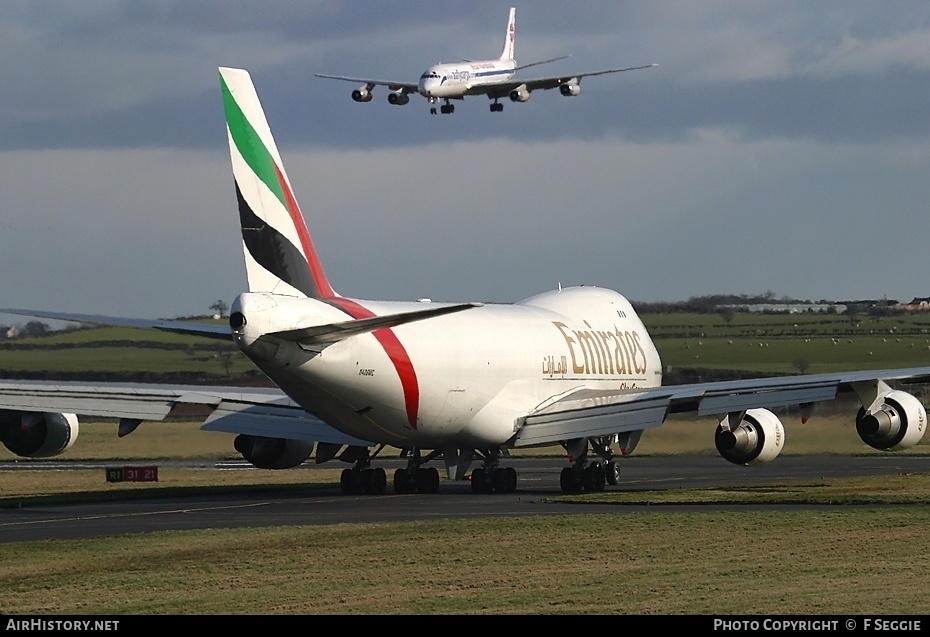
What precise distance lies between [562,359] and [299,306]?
39.7ft

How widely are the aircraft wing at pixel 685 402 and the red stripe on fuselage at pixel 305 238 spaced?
742 cm

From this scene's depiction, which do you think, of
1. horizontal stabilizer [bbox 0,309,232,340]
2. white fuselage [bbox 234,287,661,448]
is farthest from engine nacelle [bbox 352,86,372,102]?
horizontal stabilizer [bbox 0,309,232,340]

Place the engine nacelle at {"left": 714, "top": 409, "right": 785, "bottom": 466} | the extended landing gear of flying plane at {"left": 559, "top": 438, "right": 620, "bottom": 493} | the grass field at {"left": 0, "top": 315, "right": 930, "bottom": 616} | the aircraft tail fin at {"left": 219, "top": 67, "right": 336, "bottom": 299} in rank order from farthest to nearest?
the extended landing gear of flying plane at {"left": 559, "top": 438, "right": 620, "bottom": 493} < the engine nacelle at {"left": 714, "top": 409, "right": 785, "bottom": 466} < the aircraft tail fin at {"left": 219, "top": 67, "right": 336, "bottom": 299} < the grass field at {"left": 0, "top": 315, "right": 930, "bottom": 616}

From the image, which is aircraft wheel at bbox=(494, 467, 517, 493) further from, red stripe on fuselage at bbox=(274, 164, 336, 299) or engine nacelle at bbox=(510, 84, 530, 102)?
engine nacelle at bbox=(510, 84, 530, 102)

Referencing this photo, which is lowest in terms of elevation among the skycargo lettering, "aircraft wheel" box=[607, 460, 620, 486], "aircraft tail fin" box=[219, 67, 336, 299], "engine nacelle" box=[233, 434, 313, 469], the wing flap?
"aircraft wheel" box=[607, 460, 620, 486]

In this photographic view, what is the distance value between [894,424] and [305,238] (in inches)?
492

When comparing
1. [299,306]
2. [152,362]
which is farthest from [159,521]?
[152,362]

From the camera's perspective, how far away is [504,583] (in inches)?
653

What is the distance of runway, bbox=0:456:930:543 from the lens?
2530 centimetres

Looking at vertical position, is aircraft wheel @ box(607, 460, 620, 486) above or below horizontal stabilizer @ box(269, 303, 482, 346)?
below

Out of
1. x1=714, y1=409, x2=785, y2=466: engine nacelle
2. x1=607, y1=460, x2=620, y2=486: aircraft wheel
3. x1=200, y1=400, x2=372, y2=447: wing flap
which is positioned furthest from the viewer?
x1=607, y1=460, x2=620, y2=486: aircraft wheel

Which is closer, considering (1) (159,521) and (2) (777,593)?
(2) (777,593)

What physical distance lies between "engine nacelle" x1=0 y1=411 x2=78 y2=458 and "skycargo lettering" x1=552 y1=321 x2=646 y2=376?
1231 cm

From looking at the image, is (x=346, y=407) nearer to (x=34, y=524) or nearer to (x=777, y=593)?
(x=34, y=524)
